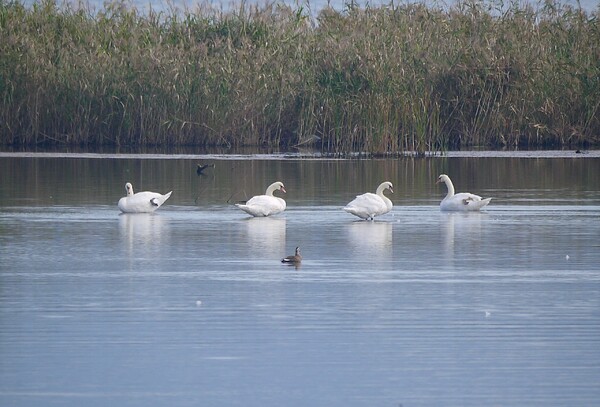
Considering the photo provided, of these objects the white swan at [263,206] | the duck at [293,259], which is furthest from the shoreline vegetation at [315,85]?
the duck at [293,259]

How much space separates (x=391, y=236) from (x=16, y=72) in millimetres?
14329

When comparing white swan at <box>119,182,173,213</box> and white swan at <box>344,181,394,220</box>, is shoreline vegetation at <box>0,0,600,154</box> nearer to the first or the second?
white swan at <box>119,182,173,213</box>

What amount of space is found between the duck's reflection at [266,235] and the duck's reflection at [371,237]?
64 centimetres

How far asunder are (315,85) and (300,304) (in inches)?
656

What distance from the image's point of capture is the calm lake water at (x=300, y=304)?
23.0 feet

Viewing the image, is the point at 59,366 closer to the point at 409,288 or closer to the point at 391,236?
the point at 409,288

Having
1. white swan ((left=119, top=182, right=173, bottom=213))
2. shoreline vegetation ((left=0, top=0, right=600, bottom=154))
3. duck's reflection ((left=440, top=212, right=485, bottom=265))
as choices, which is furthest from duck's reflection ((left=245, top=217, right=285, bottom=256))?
shoreline vegetation ((left=0, top=0, right=600, bottom=154))

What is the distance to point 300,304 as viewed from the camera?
9227 mm

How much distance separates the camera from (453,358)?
7.55 meters

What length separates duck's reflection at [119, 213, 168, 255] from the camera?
12539 mm

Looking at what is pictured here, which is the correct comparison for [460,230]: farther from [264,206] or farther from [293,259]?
[293,259]

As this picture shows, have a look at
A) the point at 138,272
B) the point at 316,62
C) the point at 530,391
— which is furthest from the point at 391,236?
the point at 316,62

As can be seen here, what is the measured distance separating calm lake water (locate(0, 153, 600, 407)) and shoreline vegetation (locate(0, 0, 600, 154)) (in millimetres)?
A: 8108

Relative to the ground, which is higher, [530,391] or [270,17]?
[270,17]
